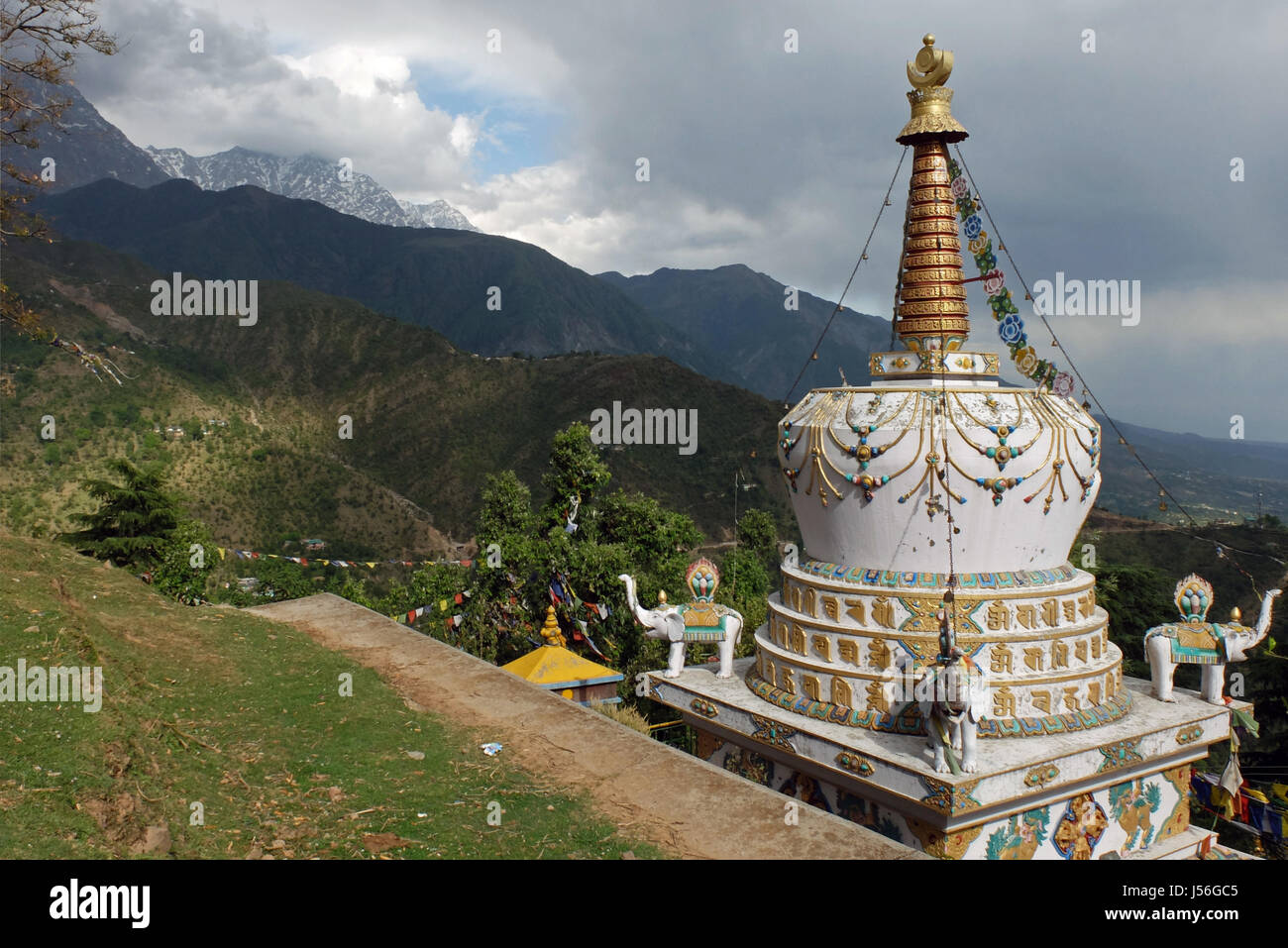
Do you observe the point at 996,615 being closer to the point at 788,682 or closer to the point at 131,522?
the point at 788,682

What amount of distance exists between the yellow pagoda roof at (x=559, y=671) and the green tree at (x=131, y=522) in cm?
1036

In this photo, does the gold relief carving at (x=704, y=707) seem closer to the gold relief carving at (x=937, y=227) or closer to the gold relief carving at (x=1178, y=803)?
the gold relief carving at (x=1178, y=803)

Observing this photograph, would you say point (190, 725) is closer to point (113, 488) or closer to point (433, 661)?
point (433, 661)

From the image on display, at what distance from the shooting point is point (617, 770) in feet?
34.0

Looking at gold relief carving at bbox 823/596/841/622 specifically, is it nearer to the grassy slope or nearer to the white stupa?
the white stupa

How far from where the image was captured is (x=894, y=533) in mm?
12516

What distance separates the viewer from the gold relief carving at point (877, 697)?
38.7 feet

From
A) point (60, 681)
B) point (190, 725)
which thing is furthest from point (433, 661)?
point (60, 681)

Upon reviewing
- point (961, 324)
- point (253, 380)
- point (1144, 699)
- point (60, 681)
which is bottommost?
point (1144, 699)

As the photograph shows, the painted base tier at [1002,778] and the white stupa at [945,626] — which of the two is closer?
the painted base tier at [1002,778]

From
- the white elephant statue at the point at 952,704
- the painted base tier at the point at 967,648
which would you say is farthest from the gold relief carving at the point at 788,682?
the white elephant statue at the point at 952,704
